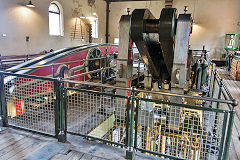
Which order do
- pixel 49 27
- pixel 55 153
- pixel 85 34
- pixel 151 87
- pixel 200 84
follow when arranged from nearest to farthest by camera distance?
pixel 55 153
pixel 151 87
pixel 200 84
pixel 49 27
pixel 85 34

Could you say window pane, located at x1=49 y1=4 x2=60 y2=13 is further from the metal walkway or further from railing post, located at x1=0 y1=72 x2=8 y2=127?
the metal walkway

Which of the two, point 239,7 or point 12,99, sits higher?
point 239,7

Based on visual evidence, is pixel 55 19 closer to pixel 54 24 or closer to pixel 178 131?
pixel 54 24

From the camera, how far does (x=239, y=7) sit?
37.3ft

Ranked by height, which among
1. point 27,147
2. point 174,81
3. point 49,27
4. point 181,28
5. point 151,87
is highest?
point 49,27

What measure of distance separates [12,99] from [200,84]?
419cm

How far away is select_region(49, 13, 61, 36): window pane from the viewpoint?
886 cm

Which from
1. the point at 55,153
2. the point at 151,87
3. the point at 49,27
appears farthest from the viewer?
the point at 49,27

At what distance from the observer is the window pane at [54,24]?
8859 mm

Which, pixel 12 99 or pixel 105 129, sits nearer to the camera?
pixel 12 99

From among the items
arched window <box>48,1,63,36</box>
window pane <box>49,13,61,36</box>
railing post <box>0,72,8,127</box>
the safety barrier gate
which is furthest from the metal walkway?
window pane <box>49,13,61,36</box>

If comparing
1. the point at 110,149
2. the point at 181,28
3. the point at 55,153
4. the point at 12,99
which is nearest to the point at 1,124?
the point at 12,99

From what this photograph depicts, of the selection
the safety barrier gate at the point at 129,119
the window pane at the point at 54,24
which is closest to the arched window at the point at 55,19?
the window pane at the point at 54,24

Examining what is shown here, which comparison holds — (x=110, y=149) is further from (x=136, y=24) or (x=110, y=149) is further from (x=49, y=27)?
(x=49, y=27)
